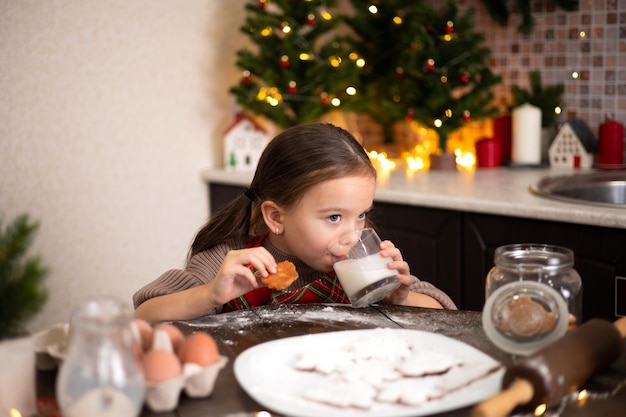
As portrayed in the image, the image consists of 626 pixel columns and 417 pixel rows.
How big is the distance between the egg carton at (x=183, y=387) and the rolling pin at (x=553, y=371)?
0.31 m

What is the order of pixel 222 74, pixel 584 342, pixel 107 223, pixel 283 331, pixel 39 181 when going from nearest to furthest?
pixel 584 342
pixel 283 331
pixel 39 181
pixel 107 223
pixel 222 74

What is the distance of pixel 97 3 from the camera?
2.66 metres

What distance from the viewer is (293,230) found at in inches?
63.0

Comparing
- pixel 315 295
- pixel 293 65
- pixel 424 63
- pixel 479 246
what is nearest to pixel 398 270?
pixel 315 295

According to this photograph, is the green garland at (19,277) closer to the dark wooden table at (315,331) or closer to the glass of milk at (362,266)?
the dark wooden table at (315,331)

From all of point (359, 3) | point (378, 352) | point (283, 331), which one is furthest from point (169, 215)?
point (378, 352)

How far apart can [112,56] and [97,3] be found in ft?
0.59

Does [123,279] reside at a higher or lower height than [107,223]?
lower

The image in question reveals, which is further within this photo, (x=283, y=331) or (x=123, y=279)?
(x=123, y=279)

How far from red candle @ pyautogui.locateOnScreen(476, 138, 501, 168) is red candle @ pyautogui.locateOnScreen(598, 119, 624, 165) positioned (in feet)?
1.19

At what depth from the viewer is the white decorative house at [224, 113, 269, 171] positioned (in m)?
2.96

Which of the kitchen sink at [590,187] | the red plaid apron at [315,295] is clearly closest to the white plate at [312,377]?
the red plaid apron at [315,295]

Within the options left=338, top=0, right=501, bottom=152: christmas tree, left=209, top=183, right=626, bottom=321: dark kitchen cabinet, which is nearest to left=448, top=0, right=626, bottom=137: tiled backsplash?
left=338, top=0, right=501, bottom=152: christmas tree

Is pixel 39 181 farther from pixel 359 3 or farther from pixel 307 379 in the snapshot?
pixel 307 379
